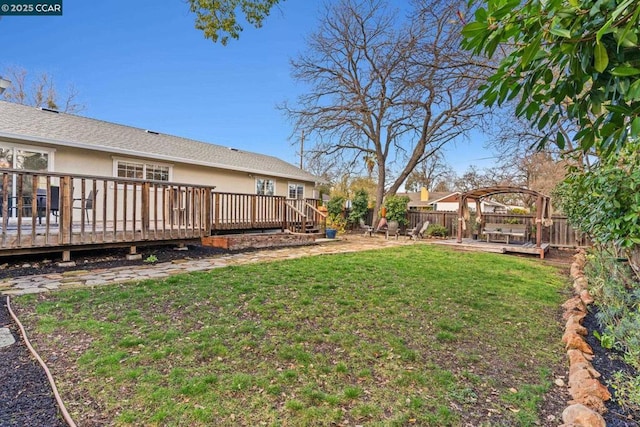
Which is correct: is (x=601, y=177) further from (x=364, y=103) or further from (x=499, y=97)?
(x=364, y=103)

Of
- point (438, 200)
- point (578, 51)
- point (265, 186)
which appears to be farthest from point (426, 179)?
point (578, 51)

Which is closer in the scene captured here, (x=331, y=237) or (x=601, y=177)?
(x=601, y=177)

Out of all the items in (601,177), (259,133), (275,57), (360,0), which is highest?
(360,0)

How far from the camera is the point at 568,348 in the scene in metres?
3.50

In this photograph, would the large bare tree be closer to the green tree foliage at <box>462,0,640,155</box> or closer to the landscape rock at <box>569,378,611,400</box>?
the landscape rock at <box>569,378,611,400</box>

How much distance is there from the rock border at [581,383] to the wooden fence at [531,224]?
9.53 m

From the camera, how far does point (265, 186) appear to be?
586 inches

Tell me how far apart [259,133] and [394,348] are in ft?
72.2

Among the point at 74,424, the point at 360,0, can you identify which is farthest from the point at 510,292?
the point at 360,0

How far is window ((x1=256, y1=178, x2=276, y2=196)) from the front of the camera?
1453cm

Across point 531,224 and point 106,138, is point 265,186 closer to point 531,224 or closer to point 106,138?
point 106,138

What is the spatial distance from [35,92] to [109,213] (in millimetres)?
15801

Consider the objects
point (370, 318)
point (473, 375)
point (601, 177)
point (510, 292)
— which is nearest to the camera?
point (473, 375)

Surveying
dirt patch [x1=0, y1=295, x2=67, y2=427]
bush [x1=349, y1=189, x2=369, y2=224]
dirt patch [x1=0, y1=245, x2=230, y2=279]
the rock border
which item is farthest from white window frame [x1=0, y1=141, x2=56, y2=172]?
bush [x1=349, y1=189, x2=369, y2=224]
